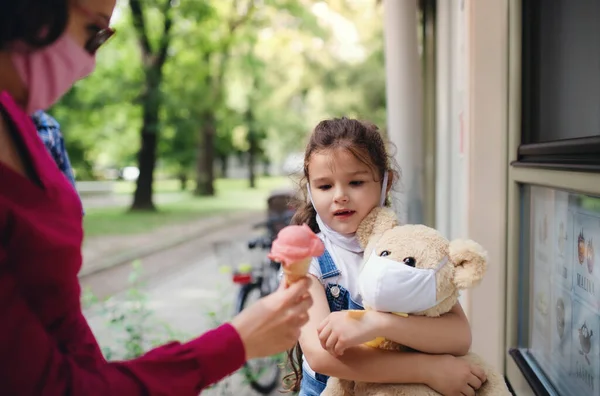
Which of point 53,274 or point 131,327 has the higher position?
point 53,274

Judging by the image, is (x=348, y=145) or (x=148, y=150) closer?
(x=348, y=145)

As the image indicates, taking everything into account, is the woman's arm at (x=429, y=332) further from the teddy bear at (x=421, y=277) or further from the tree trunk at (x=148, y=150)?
the tree trunk at (x=148, y=150)

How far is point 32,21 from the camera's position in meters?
0.95

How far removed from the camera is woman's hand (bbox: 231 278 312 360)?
1.10m

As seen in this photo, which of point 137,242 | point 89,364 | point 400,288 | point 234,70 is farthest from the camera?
point 234,70

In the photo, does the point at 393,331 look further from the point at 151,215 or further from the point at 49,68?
the point at 151,215

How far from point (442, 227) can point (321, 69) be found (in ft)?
64.3

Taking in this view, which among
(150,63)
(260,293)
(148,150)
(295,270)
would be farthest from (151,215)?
(295,270)

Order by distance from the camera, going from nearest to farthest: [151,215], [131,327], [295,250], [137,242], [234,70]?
[295,250], [131,327], [137,242], [151,215], [234,70]

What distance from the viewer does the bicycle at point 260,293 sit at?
14.4 ft

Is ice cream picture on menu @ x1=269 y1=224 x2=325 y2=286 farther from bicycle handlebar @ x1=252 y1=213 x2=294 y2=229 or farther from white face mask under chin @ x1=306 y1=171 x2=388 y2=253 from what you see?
bicycle handlebar @ x1=252 y1=213 x2=294 y2=229

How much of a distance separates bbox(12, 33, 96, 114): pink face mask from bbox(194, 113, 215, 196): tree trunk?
22.5 m

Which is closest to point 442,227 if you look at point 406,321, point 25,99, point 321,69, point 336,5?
point 406,321

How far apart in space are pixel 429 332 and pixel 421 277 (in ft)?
0.43
